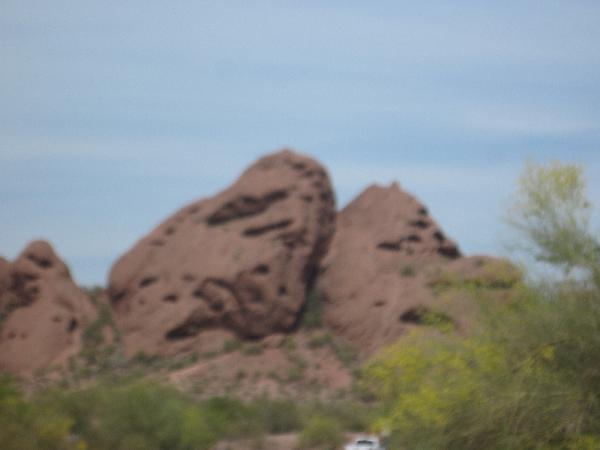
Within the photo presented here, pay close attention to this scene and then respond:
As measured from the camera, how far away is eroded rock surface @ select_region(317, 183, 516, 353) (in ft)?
158

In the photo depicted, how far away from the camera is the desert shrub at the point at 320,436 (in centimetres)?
3519

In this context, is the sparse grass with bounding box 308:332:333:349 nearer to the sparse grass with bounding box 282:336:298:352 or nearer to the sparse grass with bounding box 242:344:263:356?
the sparse grass with bounding box 282:336:298:352

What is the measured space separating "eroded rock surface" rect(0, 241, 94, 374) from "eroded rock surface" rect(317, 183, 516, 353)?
11.0 meters

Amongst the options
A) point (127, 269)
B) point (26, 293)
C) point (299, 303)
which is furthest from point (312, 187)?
point (26, 293)

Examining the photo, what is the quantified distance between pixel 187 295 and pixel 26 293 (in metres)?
7.67

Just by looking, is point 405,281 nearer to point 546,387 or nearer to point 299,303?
point 299,303

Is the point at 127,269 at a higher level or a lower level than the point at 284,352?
higher

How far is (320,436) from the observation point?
115ft

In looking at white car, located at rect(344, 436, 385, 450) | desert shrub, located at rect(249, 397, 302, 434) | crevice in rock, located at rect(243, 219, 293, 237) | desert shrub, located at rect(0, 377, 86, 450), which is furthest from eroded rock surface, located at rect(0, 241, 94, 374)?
desert shrub, located at rect(0, 377, 86, 450)

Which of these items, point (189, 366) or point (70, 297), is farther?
point (70, 297)

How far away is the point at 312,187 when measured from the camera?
2008 inches

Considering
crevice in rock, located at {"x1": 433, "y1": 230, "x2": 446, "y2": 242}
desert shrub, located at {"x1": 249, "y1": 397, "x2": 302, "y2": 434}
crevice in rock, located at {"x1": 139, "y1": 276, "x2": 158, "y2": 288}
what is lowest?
desert shrub, located at {"x1": 249, "y1": 397, "x2": 302, "y2": 434}

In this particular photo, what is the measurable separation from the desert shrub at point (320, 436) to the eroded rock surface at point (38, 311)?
1625cm

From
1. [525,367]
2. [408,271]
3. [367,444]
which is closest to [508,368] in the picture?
[525,367]
